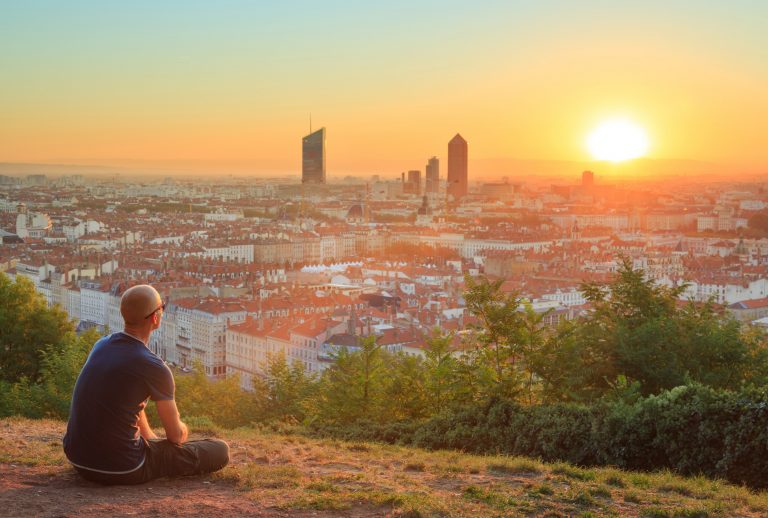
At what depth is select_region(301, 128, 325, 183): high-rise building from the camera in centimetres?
12628

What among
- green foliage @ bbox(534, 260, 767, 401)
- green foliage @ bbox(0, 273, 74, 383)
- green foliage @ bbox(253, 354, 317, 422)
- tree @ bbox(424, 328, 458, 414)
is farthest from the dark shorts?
green foliage @ bbox(0, 273, 74, 383)

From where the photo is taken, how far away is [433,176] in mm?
145750

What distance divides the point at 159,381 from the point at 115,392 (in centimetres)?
18

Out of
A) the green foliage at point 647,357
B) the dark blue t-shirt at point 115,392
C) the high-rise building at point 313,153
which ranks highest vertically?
the high-rise building at point 313,153

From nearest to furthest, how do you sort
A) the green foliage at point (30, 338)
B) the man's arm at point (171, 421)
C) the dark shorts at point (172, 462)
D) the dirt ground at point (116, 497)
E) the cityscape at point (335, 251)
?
the dirt ground at point (116, 497)
the man's arm at point (171, 421)
the dark shorts at point (172, 462)
the green foliage at point (30, 338)
the cityscape at point (335, 251)

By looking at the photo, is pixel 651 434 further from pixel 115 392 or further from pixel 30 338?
pixel 30 338

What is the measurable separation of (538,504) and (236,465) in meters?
1.54

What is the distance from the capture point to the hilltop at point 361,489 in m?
4.06

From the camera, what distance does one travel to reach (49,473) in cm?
450

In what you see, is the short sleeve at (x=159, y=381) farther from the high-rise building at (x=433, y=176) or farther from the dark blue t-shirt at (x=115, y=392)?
the high-rise building at (x=433, y=176)

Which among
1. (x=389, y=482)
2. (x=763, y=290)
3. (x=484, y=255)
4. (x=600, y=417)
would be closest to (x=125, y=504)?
(x=389, y=482)

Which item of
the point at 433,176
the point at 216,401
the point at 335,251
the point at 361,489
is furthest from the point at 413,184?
the point at 361,489

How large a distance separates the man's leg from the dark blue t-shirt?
17 cm

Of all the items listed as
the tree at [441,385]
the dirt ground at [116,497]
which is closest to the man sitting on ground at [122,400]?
the dirt ground at [116,497]
